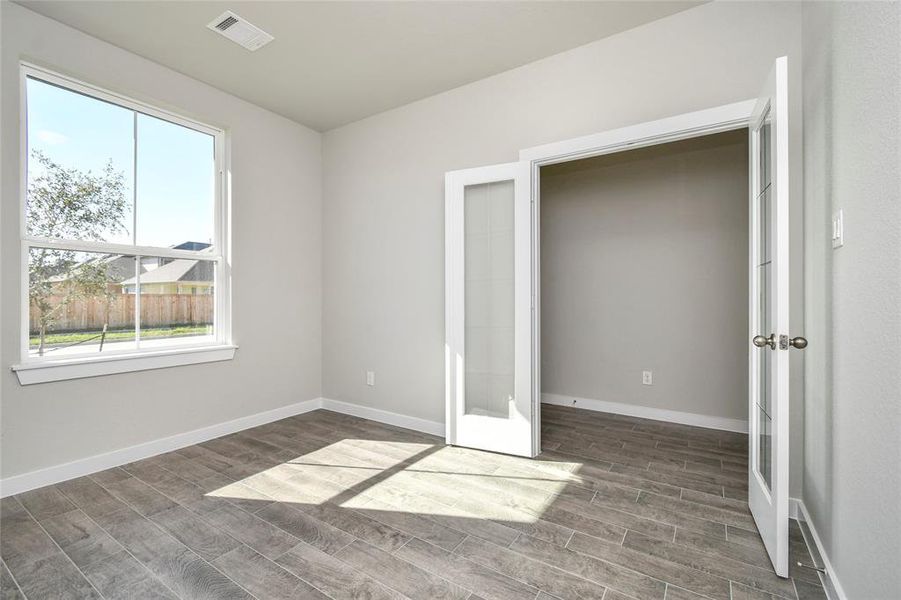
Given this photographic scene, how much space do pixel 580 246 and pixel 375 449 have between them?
2908mm

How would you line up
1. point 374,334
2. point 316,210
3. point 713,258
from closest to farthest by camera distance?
1. point 713,258
2. point 374,334
3. point 316,210

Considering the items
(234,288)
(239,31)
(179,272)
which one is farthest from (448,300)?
(239,31)

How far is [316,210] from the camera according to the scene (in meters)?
4.41

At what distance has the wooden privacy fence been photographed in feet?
9.11

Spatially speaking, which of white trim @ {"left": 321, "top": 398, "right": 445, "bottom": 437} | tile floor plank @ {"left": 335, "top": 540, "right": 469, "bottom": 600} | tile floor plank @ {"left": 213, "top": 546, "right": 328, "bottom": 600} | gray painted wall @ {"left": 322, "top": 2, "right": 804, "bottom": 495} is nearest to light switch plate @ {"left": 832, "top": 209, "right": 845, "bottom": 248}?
gray painted wall @ {"left": 322, "top": 2, "right": 804, "bottom": 495}

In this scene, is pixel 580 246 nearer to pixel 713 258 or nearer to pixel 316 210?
pixel 713 258

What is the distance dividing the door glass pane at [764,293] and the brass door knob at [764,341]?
0.03m

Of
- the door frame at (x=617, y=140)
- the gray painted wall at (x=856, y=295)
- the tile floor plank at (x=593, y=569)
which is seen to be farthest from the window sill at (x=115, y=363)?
the gray painted wall at (x=856, y=295)

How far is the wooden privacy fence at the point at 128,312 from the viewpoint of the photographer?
2.78 m

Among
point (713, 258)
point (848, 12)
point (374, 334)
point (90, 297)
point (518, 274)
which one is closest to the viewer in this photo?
point (848, 12)

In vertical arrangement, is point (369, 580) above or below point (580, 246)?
below

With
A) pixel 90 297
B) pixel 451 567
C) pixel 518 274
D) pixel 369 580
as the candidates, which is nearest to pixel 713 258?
pixel 518 274

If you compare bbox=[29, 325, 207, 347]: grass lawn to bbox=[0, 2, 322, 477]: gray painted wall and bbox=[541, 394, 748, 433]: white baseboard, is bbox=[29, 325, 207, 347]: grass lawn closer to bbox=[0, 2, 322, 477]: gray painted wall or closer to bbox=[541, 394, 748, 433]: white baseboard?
bbox=[0, 2, 322, 477]: gray painted wall

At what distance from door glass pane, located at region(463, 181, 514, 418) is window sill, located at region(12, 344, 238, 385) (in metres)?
2.09
